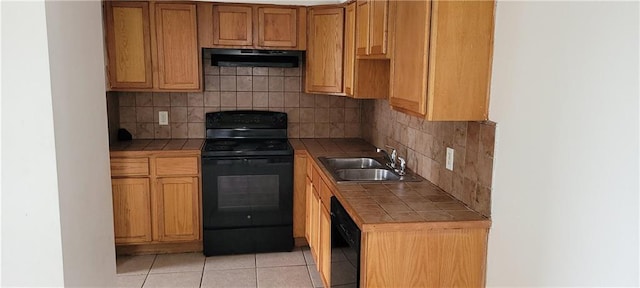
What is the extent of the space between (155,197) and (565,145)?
284 cm

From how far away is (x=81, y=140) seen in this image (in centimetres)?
101

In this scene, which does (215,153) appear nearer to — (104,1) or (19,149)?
(104,1)

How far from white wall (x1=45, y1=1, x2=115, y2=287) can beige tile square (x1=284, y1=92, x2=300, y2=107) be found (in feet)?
9.40

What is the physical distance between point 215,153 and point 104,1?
1.33m

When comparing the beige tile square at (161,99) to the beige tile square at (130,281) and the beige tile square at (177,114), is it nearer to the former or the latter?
the beige tile square at (177,114)

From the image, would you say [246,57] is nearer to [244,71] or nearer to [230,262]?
[244,71]

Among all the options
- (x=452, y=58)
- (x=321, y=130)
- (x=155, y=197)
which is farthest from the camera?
(x=321, y=130)

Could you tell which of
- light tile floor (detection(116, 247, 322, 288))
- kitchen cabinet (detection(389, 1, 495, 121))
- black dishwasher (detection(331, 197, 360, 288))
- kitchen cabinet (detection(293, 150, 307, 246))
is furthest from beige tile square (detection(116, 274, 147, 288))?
kitchen cabinet (detection(389, 1, 495, 121))

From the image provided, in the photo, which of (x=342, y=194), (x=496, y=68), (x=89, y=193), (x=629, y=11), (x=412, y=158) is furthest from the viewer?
(x=412, y=158)

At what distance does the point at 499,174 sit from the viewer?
6.13 feet

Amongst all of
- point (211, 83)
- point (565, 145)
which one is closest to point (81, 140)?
point (565, 145)

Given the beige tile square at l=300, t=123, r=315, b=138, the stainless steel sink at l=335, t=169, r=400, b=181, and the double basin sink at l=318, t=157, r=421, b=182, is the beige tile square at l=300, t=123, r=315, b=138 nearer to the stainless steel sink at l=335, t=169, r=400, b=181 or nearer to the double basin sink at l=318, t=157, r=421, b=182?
the double basin sink at l=318, t=157, r=421, b=182

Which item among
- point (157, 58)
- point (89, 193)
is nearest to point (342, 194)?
point (89, 193)

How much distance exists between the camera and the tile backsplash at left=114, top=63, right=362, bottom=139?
153 inches
